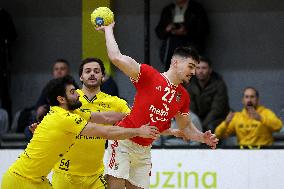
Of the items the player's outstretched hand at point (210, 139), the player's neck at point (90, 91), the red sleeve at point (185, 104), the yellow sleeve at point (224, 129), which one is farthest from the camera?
the yellow sleeve at point (224, 129)

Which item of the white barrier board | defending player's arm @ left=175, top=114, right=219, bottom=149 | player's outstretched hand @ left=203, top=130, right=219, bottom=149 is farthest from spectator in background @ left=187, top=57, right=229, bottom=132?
player's outstretched hand @ left=203, top=130, right=219, bottom=149

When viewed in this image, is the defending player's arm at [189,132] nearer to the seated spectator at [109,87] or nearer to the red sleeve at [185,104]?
the red sleeve at [185,104]

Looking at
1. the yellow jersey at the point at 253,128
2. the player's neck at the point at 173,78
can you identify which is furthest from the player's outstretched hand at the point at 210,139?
the yellow jersey at the point at 253,128

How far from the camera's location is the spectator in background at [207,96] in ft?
38.8

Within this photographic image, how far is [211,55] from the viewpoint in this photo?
1351 centimetres

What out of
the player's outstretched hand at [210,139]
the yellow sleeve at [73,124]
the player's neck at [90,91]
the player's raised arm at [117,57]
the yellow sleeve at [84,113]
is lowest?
the player's outstretched hand at [210,139]

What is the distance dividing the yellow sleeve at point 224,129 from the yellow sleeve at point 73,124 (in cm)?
387

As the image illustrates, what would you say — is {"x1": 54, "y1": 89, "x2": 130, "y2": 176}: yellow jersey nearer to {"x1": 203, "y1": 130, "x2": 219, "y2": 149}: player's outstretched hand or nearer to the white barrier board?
{"x1": 203, "y1": 130, "x2": 219, "y2": 149}: player's outstretched hand

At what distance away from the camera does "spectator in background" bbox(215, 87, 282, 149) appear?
11117mm

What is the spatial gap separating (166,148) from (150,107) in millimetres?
2783

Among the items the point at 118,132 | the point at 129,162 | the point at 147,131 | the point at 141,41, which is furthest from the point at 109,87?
the point at 147,131

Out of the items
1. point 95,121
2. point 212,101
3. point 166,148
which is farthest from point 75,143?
point 212,101

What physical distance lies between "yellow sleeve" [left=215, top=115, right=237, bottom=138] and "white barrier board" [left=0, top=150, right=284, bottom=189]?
807 mm

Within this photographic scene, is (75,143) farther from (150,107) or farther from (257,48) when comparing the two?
(257,48)
